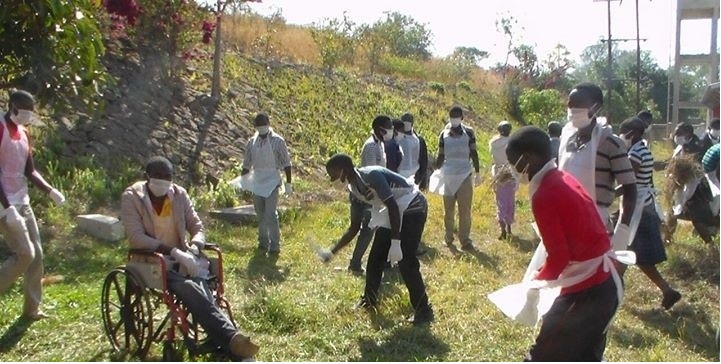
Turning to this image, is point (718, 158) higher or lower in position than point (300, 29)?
lower

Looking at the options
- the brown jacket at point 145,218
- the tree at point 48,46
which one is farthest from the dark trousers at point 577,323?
the tree at point 48,46

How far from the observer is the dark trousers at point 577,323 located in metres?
3.80

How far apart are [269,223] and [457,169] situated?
217cm

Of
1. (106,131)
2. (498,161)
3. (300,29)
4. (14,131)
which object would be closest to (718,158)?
(498,161)

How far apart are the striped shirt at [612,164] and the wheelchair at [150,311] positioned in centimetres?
246

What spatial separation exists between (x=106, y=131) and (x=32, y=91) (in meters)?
3.72

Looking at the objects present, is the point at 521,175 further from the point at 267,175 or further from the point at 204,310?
the point at 267,175

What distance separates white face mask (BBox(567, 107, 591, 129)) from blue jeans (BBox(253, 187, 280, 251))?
4.48 metres

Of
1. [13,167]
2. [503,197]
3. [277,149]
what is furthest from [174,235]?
[503,197]

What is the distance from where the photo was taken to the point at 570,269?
3805 millimetres

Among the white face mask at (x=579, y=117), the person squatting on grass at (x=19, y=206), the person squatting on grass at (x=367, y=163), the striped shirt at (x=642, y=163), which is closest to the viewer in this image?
the white face mask at (x=579, y=117)

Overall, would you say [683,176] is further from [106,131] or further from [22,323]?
[106,131]

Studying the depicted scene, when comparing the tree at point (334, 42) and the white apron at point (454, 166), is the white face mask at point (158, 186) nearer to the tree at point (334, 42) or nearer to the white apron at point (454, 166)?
the white apron at point (454, 166)

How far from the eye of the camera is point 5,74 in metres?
8.26
